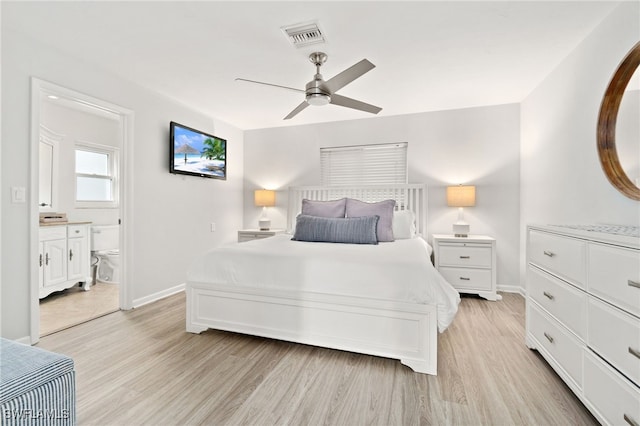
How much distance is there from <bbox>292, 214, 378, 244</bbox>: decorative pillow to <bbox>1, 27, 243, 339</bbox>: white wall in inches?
66.3

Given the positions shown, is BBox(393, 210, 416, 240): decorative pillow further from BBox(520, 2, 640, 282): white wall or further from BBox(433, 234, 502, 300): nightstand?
BBox(520, 2, 640, 282): white wall

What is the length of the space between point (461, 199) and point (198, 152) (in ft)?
11.5

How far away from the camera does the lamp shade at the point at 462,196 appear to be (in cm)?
377

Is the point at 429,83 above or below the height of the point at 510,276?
above

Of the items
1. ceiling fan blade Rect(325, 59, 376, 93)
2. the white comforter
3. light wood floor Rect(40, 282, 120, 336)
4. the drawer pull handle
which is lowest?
light wood floor Rect(40, 282, 120, 336)

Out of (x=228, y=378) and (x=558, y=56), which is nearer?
(x=228, y=378)

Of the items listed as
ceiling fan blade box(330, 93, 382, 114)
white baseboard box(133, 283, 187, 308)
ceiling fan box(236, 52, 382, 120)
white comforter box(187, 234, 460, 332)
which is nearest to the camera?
Result: white comforter box(187, 234, 460, 332)

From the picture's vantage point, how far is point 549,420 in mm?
1526

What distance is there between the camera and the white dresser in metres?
1.25

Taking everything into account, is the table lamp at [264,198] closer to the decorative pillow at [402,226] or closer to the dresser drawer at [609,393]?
the decorative pillow at [402,226]

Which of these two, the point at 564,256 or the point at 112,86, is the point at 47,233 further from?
the point at 564,256

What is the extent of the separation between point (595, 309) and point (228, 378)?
6.74 feet

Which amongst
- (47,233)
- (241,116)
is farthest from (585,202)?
(47,233)

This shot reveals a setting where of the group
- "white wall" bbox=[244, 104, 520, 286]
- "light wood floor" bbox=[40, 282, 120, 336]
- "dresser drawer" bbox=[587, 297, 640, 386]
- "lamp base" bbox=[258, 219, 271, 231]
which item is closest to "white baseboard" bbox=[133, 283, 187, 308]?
"light wood floor" bbox=[40, 282, 120, 336]
